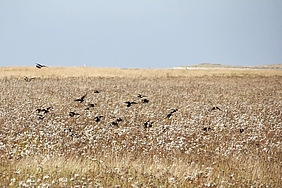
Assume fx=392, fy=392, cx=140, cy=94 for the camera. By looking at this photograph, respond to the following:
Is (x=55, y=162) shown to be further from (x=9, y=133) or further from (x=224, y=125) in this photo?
(x=224, y=125)

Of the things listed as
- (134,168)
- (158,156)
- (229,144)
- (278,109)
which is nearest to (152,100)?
(278,109)

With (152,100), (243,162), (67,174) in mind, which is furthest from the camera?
(152,100)

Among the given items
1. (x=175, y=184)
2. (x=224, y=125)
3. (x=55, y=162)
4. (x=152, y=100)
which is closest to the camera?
(x=175, y=184)

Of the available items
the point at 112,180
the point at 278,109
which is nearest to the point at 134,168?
the point at 112,180

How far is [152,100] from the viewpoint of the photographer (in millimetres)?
24219

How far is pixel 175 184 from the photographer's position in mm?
7574

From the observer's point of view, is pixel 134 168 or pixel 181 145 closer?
pixel 134 168

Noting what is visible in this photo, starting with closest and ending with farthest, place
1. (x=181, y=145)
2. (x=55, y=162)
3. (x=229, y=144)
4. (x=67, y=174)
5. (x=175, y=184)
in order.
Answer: (x=175, y=184)
(x=67, y=174)
(x=55, y=162)
(x=181, y=145)
(x=229, y=144)

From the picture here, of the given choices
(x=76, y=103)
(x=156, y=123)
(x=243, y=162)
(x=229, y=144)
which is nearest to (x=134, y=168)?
(x=243, y=162)

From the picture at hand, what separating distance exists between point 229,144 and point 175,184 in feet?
16.1

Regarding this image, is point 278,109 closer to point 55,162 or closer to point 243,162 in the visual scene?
point 243,162

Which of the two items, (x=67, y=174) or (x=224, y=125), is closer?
(x=67, y=174)

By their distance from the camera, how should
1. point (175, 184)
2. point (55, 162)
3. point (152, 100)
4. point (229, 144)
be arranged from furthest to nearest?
point (152, 100)
point (229, 144)
point (55, 162)
point (175, 184)

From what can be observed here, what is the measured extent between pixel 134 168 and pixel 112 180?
1055 mm
